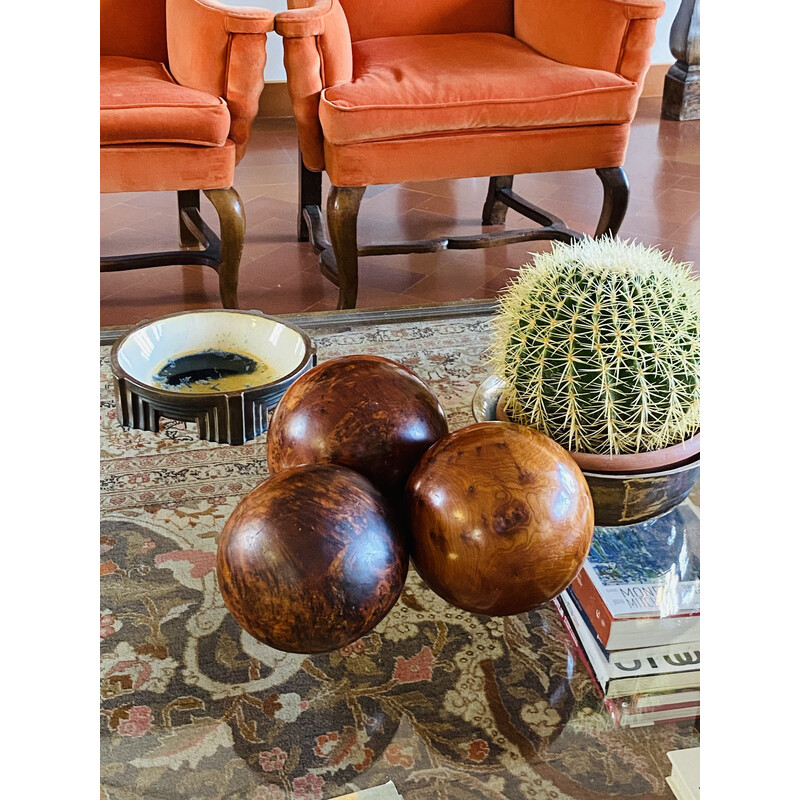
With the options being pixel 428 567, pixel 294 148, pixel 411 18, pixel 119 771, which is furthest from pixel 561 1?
pixel 119 771

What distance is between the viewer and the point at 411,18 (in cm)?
275

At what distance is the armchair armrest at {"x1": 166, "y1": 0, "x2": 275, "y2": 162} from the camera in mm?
2203

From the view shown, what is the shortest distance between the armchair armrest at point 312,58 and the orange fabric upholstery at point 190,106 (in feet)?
0.22

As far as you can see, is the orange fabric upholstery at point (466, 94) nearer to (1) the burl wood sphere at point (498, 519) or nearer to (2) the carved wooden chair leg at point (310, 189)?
(2) the carved wooden chair leg at point (310, 189)

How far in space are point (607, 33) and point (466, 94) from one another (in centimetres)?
48

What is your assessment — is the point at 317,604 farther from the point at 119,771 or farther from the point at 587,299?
the point at 587,299

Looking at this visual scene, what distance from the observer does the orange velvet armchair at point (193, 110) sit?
2162mm

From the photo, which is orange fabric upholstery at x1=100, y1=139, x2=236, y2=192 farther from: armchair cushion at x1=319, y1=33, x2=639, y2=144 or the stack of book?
the stack of book

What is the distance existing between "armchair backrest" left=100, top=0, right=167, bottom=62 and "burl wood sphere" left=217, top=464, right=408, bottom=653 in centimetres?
220

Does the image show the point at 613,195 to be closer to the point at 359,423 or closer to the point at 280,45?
the point at 359,423

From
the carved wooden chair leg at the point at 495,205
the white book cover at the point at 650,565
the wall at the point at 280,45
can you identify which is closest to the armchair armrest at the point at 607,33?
the carved wooden chair leg at the point at 495,205

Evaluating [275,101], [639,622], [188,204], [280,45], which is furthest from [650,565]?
[275,101]

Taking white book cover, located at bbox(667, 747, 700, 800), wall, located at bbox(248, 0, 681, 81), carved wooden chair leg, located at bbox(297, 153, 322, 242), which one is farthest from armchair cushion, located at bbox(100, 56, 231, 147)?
white book cover, located at bbox(667, 747, 700, 800)

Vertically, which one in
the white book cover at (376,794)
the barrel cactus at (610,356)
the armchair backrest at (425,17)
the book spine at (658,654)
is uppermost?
the armchair backrest at (425,17)
